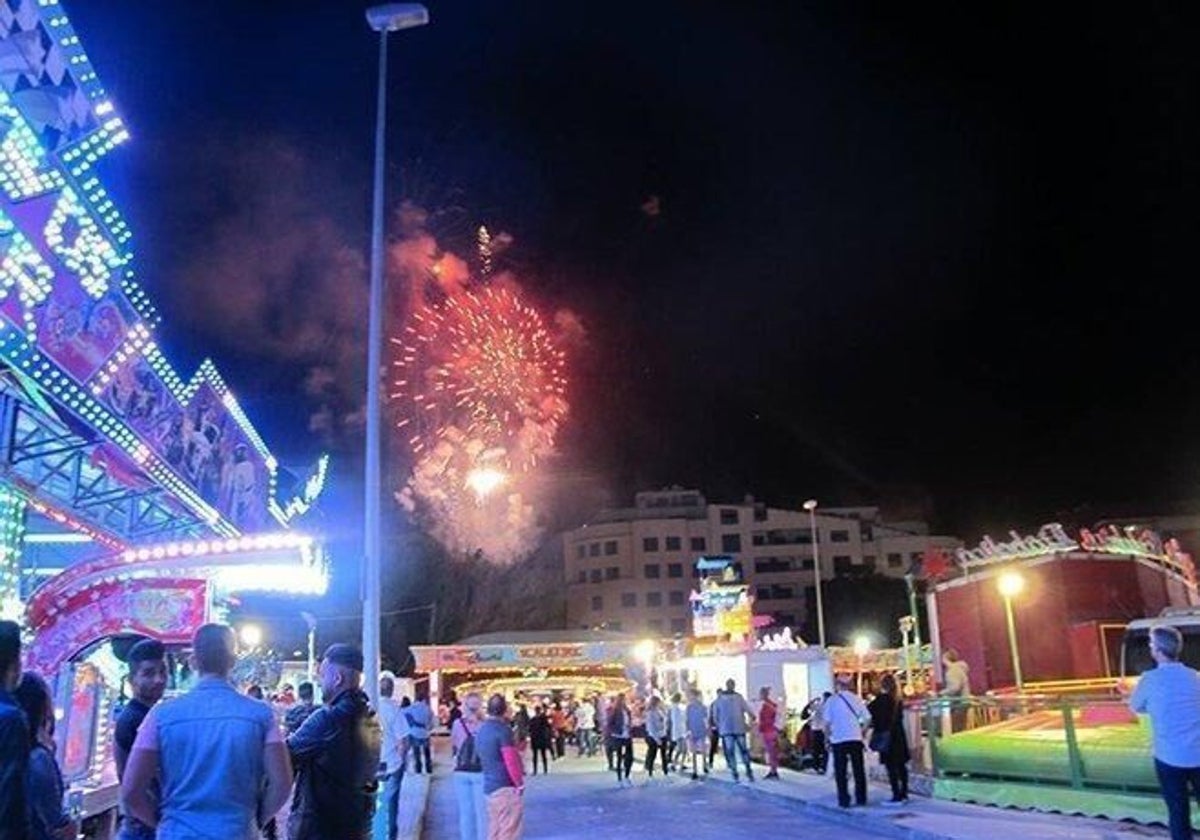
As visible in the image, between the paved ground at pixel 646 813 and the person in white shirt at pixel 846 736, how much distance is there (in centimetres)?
66

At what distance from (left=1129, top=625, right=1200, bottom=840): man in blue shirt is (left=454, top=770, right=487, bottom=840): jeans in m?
5.81

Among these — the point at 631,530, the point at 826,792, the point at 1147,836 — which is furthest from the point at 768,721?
the point at 631,530

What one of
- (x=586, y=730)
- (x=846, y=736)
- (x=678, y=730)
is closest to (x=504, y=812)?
(x=846, y=736)

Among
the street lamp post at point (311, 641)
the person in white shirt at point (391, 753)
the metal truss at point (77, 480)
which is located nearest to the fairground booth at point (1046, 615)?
the person in white shirt at point (391, 753)

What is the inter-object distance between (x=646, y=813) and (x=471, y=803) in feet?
19.9

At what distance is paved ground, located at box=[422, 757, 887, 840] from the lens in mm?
13562

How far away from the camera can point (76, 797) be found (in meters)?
8.77

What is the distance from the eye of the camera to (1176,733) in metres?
7.68

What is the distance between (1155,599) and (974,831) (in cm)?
1552

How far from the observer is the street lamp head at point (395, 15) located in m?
12.9

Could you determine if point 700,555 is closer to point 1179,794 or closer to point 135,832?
point 1179,794

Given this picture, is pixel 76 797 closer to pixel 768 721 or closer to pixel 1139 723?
pixel 1139 723

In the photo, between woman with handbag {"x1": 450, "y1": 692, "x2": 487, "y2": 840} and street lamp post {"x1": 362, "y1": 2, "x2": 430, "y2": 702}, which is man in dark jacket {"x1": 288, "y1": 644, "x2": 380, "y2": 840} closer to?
woman with handbag {"x1": 450, "y1": 692, "x2": 487, "y2": 840}

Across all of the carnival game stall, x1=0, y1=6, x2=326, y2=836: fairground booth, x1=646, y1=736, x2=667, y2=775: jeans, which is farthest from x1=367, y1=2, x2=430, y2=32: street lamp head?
the carnival game stall
